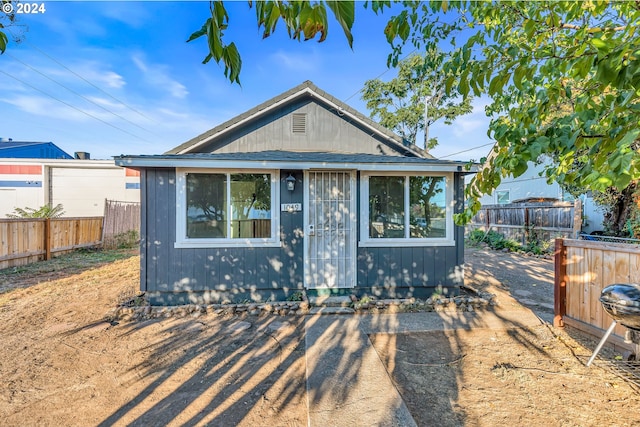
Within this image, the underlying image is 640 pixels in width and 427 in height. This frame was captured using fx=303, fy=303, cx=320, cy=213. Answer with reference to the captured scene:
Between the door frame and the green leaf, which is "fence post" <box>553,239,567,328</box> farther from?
the green leaf

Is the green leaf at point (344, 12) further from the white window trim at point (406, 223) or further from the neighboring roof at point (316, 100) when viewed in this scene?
the neighboring roof at point (316, 100)

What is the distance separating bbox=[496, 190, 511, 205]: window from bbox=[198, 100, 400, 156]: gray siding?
16908mm

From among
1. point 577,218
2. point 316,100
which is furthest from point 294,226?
point 577,218

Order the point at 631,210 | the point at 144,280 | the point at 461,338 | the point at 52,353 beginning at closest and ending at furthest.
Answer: the point at 52,353 < the point at 461,338 < the point at 144,280 < the point at 631,210

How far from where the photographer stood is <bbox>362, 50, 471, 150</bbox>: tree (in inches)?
779

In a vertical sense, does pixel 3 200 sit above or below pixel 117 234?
above

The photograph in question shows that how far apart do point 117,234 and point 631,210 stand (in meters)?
18.8

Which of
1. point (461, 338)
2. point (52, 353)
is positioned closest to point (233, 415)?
point (52, 353)

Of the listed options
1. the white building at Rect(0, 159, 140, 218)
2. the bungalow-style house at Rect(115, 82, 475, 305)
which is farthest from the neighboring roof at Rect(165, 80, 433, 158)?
the white building at Rect(0, 159, 140, 218)

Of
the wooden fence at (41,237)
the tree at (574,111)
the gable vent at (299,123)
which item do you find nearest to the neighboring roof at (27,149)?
the wooden fence at (41,237)

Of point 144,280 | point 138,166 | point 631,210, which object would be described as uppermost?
point 138,166

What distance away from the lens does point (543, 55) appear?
6.64 ft

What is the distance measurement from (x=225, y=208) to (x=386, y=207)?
10.3ft

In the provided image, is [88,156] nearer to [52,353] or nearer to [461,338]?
[52,353]
